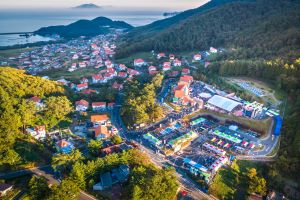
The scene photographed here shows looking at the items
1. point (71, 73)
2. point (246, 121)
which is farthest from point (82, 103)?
point (246, 121)

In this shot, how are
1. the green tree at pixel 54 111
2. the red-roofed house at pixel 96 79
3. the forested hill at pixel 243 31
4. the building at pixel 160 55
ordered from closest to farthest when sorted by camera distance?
the green tree at pixel 54 111
the red-roofed house at pixel 96 79
the forested hill at pixel 243 31
the building at pixel 160 55

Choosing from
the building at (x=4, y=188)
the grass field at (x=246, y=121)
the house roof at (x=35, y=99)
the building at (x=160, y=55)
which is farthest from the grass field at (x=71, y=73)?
the building at (x=4, y=188)

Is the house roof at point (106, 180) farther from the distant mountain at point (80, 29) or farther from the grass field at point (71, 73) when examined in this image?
the distant mountain at point (80, 29)

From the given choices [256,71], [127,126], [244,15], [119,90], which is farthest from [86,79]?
[244,15]

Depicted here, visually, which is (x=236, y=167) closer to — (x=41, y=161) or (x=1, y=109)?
(x=41, y=161)

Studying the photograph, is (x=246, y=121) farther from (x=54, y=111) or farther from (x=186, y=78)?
(x=54, y=111)
